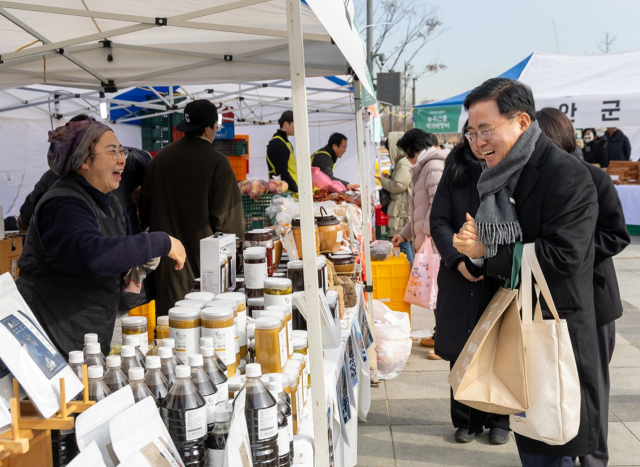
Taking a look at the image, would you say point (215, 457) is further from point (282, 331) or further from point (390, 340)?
point (390, 340)

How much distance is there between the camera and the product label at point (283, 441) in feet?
5.46

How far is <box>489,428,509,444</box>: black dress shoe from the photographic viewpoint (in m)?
4.00

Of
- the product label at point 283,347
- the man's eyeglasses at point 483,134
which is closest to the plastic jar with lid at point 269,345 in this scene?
the product label at point 283,347

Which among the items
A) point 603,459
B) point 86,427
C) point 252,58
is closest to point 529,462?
point 603,459

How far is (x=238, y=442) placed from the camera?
1.40 meters

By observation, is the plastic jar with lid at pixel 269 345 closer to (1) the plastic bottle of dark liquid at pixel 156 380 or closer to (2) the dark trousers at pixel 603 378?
(1) the plastic bottle of dark liquid at pixel 156 380

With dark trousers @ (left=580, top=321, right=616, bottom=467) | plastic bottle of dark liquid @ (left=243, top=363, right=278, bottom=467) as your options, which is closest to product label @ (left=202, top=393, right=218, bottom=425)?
plastic bottle of dark liquid @ (left=243, top=363, right=278, bottom=467)

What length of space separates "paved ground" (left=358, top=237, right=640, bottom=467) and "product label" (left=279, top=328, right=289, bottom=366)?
6.32 ft

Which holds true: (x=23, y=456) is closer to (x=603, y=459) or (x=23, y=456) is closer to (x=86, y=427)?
(x=86, y=427)

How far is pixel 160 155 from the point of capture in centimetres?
450

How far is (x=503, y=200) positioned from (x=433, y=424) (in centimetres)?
238

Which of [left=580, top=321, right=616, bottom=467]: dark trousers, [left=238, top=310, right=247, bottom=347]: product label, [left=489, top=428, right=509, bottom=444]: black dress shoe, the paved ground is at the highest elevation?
[left=238, top=310, right=247, bottom=347]: product label

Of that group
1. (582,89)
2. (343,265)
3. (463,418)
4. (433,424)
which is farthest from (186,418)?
(582,89)

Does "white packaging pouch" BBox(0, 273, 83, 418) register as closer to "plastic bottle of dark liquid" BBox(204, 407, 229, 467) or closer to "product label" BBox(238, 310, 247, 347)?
"plastic bottle of dark liquid" BBox(204, 407, 229, 467)
